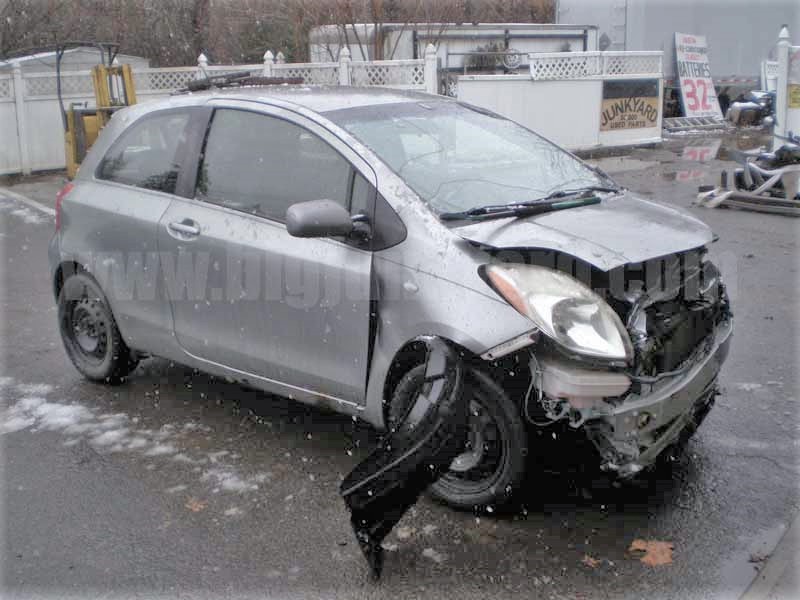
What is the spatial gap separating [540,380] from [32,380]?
3560 mm

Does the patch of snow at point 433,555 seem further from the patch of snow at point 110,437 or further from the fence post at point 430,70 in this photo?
the fence post at point 430,70

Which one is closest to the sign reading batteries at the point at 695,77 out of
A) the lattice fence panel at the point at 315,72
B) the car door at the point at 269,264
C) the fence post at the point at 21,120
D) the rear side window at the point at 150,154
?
the lattice fence panel at the point at 315,72

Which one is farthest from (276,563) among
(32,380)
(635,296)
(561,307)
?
→ (32,380)

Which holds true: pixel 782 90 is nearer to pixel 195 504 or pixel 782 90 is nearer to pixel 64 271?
pixel 64 271

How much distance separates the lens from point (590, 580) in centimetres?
320

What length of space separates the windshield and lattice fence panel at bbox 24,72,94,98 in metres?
11.5

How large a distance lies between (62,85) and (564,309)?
13344 millimetres

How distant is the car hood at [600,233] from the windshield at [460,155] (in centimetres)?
29

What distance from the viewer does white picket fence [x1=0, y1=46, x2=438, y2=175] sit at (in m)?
14.2

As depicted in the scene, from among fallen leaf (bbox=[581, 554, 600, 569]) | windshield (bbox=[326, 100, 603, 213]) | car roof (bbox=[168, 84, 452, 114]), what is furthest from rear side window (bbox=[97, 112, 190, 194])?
fallen leaf (bbox=[581, 554, 600, 569])

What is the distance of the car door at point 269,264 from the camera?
3863mm

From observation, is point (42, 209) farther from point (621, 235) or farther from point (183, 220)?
point (621, 235)

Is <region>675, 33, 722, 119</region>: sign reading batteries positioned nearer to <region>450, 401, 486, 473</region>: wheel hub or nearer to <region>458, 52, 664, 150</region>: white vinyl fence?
<region>458, 52, 664, 150</region>: white vinyl fence

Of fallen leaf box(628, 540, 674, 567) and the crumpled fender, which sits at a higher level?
the crumpled fender
